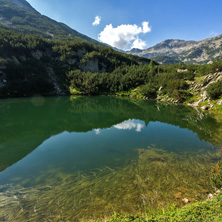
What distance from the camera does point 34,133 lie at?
25531 mm

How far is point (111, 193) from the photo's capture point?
33.1 feet

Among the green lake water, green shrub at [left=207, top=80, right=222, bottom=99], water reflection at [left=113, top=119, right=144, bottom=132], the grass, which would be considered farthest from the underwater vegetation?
green shrub at [left=207, top=80, right=222, bottom=99]

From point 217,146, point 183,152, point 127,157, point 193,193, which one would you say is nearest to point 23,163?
point 127,157

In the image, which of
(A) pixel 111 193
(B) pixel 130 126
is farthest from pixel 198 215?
(B) pixel 130 126

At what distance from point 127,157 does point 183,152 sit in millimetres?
7882

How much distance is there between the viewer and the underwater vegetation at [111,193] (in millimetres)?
8328

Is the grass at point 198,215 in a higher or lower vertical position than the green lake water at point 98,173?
higher

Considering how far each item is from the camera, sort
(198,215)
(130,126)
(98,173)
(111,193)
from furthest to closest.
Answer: (130,126), (98,173), (111,193), (198,215)

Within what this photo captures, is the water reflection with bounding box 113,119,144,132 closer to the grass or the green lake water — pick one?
the green lake water

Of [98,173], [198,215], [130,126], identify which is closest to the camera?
[198,215]

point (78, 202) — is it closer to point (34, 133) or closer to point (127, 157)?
point (127, 157)

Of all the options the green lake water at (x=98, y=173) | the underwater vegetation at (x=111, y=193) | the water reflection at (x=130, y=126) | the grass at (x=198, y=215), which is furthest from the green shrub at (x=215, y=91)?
the grass at (x=198, y=215)

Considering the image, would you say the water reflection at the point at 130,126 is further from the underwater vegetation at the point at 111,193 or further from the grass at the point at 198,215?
the grass at the point at 198,215

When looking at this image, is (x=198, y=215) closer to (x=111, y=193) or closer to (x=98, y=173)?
(x=111, y=193)
